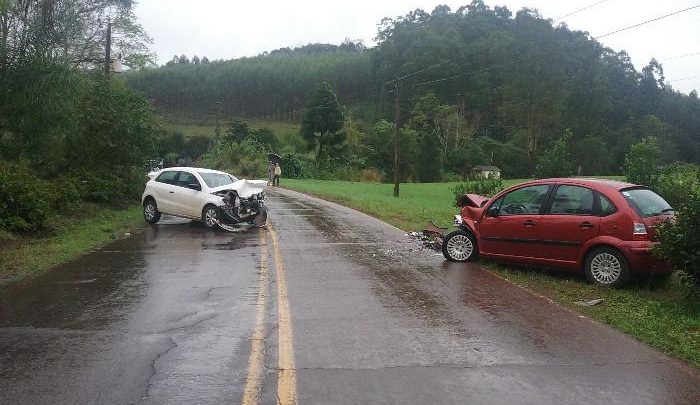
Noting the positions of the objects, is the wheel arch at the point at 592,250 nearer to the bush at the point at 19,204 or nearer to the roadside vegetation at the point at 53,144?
the roadside vegetation at the point at 53,144

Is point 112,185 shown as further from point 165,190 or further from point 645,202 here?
point 645,202

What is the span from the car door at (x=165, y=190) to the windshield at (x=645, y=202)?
1244cm

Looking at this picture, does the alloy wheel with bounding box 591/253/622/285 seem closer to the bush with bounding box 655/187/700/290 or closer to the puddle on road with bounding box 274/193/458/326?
the bush with bounding box 655/187/700/290

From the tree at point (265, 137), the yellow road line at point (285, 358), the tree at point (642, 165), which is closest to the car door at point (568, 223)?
the yellow road line at point (285, 358)

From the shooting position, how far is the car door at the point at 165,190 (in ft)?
57.2

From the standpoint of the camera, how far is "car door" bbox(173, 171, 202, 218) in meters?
16.9

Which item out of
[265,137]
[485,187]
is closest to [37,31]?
[485,187]

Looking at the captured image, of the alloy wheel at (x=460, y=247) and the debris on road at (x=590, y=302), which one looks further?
the alloy wheel at (x=460, y=247)

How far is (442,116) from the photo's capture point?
A: 295 ft

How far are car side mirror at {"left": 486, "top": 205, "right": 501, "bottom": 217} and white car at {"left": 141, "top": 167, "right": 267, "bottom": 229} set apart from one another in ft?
26.8

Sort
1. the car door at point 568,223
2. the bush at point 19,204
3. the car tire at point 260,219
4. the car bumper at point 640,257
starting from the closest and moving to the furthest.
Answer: the car bumper at point 640,257
the car door at point 568,223
the bush at point 19,204
the car tire at point 260,219

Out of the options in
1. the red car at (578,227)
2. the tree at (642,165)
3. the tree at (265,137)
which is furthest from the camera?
the tree at (265,137)

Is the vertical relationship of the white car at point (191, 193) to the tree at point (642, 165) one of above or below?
below

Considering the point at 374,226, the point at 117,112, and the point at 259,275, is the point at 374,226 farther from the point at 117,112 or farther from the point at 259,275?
the point at 117,112
